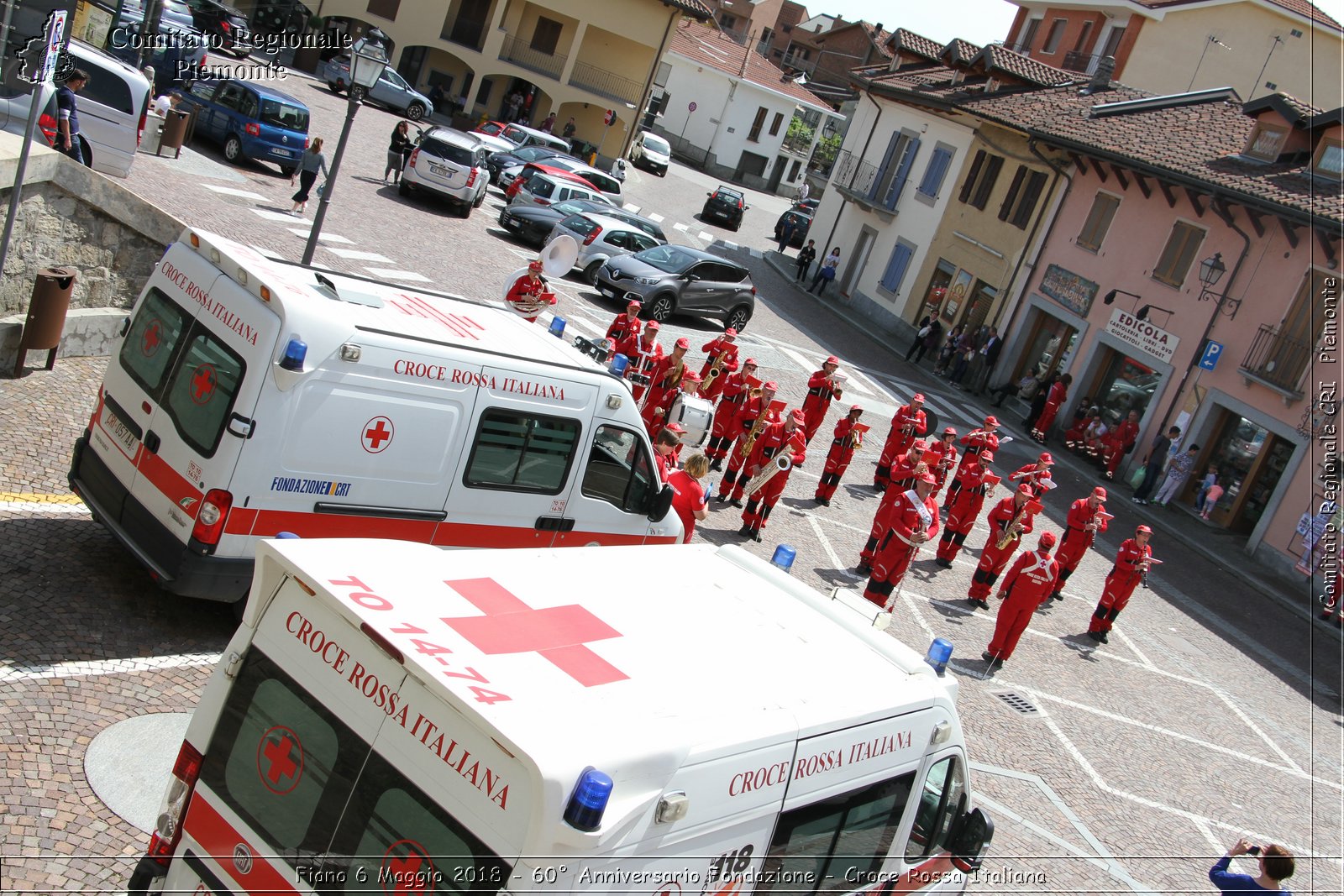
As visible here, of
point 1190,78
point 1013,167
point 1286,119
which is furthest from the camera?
point 1190,78

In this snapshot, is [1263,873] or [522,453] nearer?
[1263,873]

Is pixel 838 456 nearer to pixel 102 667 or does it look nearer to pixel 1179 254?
pixel 102 667

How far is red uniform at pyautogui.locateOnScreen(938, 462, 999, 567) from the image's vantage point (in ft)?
52.6

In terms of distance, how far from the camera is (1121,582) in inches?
609

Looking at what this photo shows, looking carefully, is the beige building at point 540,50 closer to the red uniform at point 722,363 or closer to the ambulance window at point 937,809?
the red uniform at point 722,363

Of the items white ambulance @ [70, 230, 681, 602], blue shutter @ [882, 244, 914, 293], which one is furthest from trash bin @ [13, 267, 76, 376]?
blue shutter @ [882, 244, 914, 293]

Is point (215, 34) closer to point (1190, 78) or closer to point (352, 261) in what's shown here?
point (352, 261)

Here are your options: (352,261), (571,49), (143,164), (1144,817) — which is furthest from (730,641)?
(571,49)

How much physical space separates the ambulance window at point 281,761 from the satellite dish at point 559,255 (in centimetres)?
1059

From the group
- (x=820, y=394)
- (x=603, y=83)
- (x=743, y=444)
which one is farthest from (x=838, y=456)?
(x=603, y=83)

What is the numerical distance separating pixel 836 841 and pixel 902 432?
1266cm

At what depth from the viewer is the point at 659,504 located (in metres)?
9.75

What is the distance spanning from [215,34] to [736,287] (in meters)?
20.0

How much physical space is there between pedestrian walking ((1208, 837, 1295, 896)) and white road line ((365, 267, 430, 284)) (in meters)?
14.9
